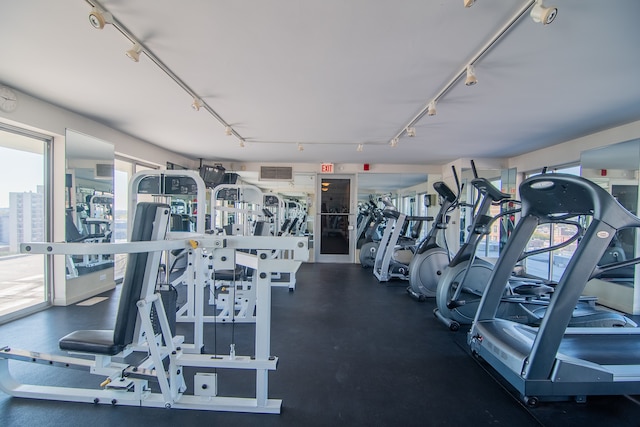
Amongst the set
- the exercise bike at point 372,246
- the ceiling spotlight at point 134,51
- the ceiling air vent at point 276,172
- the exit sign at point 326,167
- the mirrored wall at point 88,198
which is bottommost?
the exercise bike at point 372,246

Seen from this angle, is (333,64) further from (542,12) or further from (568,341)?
(568,341)

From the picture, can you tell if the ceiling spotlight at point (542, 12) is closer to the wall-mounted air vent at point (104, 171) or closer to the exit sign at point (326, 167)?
the wall-mounted air vent at point (104, 171)

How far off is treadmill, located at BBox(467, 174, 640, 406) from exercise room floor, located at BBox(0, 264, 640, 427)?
18 cm

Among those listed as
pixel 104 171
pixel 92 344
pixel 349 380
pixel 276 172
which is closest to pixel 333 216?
pixel 276 172

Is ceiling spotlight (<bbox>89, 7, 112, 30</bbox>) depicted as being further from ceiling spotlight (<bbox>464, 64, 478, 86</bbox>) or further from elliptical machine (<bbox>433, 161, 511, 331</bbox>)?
elliptical machine (<bbox>433, 161, 511, 331</bbox>)

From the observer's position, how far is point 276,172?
7191 millimetres

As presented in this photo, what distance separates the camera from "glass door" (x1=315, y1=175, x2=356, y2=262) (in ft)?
24.4

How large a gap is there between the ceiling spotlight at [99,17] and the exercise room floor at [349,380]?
2.41m

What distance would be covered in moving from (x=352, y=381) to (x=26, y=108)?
4213 millimetres

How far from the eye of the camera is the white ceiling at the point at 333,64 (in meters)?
1.80

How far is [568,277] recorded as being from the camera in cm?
184

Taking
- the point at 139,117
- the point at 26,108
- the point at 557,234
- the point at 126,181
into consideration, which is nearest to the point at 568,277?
the point at 557,234

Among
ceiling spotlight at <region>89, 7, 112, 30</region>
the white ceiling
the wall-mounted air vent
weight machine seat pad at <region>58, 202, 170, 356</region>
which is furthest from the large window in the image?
ceiling spotlight at <region>89, 7, 112, 30</region>

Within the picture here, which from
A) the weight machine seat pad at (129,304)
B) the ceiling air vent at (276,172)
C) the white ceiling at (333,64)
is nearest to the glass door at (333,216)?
the ceiling air vent at (276,172)
